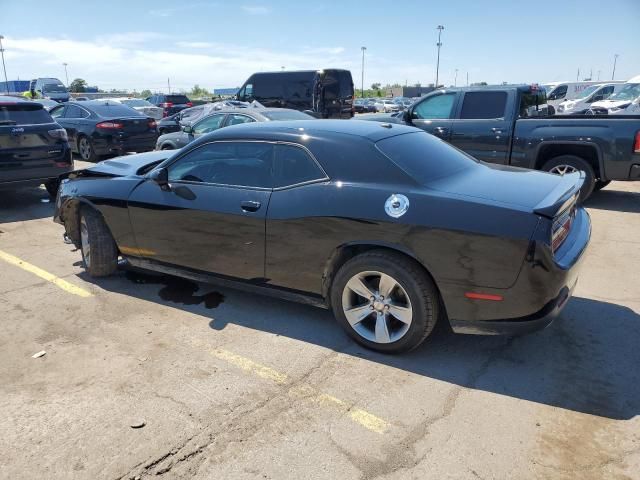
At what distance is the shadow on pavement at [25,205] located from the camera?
771cm

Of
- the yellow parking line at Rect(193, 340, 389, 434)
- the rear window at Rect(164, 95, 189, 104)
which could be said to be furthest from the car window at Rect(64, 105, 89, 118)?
the rear window at Rect(164, 95, 189, 104)

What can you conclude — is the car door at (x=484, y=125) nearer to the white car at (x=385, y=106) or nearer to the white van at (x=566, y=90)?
the white van at (x=566, y=90)

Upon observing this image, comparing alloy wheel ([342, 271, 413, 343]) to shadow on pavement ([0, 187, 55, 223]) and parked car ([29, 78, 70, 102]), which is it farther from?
parked car ([29, 78, 70, 102])

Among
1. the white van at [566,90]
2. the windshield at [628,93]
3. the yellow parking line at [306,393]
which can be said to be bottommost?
the yellow parking line at [306,393]

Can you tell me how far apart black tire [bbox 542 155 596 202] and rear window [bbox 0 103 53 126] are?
8.22m

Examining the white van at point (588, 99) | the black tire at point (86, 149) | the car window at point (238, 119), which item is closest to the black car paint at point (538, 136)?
the car window at point (238, 119)

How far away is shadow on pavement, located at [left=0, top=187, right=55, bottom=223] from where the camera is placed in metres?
7.71

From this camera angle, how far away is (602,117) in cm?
760

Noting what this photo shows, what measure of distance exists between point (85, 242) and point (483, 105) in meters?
6.75

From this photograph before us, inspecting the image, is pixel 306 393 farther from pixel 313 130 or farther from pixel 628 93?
pixel 628 93

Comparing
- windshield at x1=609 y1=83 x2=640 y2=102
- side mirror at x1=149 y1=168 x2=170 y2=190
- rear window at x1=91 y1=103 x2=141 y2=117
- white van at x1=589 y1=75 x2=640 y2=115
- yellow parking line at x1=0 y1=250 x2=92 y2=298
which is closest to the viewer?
side mirror at x1=149 y1=168 x2=170 y2=190

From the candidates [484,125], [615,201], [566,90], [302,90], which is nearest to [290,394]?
[484,125]

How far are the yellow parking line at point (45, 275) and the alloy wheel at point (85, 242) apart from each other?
0.91ft

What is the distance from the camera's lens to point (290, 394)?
3086 mm
